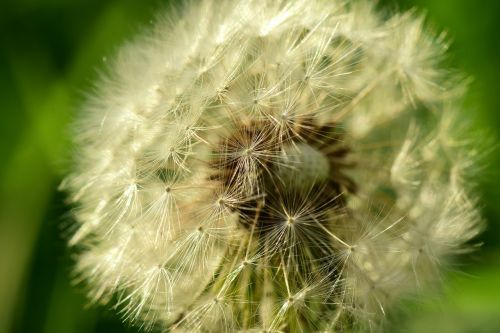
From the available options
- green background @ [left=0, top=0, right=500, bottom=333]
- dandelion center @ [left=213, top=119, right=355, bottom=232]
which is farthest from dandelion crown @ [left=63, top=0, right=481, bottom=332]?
green background @ [left=0, top=0, right=500, bottom=333]

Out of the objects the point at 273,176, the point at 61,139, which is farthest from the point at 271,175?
the point at 61,139

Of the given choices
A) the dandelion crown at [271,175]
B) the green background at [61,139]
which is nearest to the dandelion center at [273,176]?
the dandelion crown at [271,175]

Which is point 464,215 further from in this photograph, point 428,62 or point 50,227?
point 50,227

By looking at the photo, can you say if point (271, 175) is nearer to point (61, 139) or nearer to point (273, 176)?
point (273, 176)

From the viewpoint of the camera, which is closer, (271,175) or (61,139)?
(271,175)

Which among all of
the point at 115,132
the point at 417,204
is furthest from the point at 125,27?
the point at 417,204

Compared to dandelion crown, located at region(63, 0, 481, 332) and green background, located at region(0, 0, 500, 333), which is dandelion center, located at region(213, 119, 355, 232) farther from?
green background, located at region(0, 0, 500, 333)

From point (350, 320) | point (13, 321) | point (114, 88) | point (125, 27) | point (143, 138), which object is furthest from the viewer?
point (125, 27)

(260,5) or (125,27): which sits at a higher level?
(125,27)
